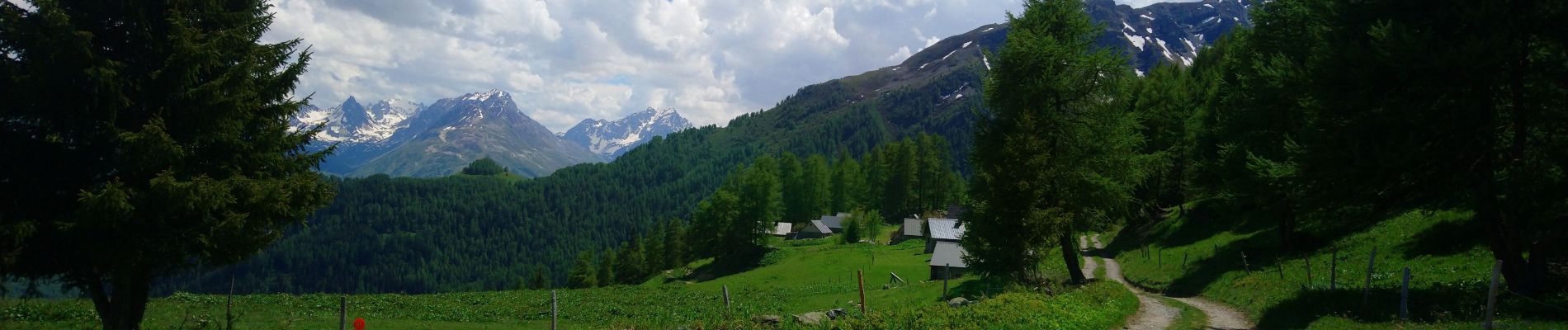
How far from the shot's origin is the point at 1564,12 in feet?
39.0

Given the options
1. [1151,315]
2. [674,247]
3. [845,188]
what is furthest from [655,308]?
[845,188]

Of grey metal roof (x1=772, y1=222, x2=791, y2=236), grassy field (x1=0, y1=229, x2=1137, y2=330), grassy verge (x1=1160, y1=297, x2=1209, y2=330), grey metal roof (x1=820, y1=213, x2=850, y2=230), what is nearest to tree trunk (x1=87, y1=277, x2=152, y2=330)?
grassy field (x1=0, y1=229, x2=1137, y2=330)

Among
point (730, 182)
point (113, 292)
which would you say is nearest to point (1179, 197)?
point (113, 292)

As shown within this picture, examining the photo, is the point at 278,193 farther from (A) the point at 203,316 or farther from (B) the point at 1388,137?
(B) the point at 1388,137

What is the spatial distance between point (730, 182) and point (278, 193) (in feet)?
269

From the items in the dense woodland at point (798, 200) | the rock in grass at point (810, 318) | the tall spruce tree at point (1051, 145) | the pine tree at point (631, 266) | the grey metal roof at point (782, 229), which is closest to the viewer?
the rock in grass at point (810, 318)

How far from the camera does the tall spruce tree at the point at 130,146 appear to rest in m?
12.2

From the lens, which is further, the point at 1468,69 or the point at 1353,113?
the point at 1353,113

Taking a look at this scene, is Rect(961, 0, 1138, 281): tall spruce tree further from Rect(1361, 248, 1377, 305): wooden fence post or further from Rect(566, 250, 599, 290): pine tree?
Rect(566, 250, 599, 290): pine tree

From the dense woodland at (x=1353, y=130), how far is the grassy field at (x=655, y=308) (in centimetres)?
404

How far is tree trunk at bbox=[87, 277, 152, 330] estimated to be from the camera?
13.8 meters

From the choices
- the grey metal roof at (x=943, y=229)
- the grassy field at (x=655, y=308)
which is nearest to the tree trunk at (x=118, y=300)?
the grassy field at (x=655, y=308)

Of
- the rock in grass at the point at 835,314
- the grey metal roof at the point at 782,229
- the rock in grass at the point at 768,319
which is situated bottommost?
the rock in grass at the point at 835,314

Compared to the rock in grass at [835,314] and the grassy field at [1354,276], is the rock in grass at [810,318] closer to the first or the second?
the rock in grass at [835,314]
